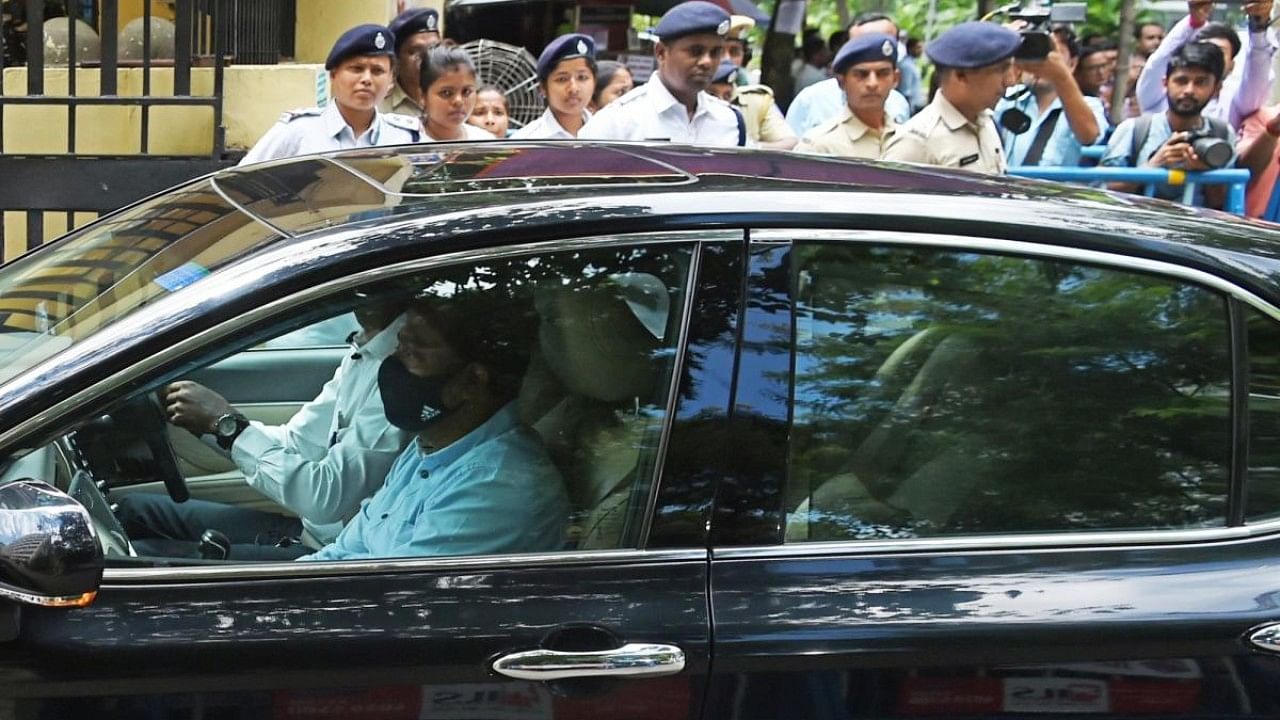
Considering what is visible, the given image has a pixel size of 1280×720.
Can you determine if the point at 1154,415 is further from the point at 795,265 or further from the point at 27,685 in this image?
the point at 27,685

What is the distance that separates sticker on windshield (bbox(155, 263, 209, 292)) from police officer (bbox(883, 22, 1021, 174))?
3.67 meters

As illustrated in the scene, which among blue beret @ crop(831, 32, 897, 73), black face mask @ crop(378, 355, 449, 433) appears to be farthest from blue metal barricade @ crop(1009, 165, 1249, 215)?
black face mask @ crop(378, 355, 449, 433)

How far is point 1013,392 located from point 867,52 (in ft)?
15.1

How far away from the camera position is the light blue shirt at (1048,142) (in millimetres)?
7309

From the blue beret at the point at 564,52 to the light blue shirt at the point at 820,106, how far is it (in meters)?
1.94

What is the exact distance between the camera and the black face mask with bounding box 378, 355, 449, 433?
8.47 feet

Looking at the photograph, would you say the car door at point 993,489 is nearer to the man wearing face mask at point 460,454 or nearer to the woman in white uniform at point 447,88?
the man wearing face mask at point 460,454

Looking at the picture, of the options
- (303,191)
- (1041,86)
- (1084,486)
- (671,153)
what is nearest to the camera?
(1084,486)

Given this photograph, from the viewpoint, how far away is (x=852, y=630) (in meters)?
2.29

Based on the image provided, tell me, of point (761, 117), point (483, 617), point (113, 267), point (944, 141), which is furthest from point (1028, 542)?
point (761, 117)

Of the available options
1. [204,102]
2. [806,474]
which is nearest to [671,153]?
[806,474]

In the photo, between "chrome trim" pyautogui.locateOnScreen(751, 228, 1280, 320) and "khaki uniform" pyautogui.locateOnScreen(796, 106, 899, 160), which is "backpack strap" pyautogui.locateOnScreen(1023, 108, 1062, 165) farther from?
"chrome trim" pyautogui.locateOnScreen(751, 228, 1280, 320)

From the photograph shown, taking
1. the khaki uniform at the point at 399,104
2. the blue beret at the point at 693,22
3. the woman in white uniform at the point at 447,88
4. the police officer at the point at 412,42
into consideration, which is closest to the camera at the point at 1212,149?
the blue beret at the point at 693,22

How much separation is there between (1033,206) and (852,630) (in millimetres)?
775
